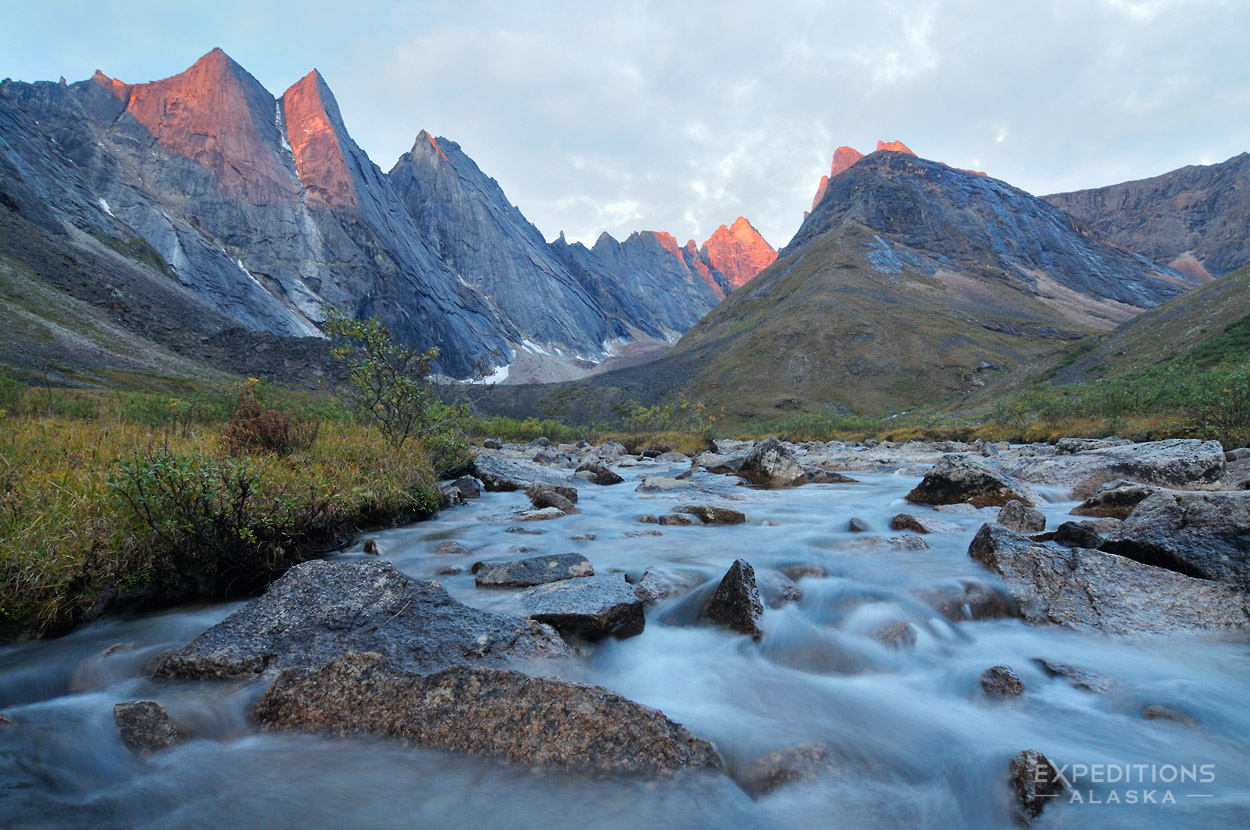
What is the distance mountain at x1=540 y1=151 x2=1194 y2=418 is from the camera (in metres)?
59.7

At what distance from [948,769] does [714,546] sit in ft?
14.4

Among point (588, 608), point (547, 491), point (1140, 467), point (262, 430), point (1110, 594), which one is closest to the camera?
point (588, 608)

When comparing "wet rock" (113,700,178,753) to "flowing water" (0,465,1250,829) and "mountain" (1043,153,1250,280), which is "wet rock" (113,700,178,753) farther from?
"mountain" (1043,153,1250,280)

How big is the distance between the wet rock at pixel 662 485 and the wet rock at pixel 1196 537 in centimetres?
831

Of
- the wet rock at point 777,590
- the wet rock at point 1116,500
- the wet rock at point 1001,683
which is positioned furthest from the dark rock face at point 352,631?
the wet rock at point 1116,500

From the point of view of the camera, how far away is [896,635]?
4.84 metres

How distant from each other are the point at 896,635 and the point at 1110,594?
1.74 m

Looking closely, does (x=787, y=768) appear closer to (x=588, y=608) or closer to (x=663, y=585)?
(x=588, y=608)

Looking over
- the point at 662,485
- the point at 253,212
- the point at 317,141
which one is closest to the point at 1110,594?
the point at 662,485

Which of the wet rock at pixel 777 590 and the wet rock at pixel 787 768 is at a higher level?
the wet rock at pixel 777 590

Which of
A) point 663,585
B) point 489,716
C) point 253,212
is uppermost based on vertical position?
point 253,212

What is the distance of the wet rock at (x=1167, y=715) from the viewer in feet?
11.3

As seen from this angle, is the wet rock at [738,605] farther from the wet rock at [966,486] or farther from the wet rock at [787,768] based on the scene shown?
the wet rock at [966,486]

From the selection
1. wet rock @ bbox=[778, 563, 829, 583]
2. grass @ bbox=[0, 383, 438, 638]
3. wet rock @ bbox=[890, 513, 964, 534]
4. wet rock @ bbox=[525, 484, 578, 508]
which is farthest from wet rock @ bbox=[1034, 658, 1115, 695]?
wet rock @ bbox=[525, 484, 578, 508]
